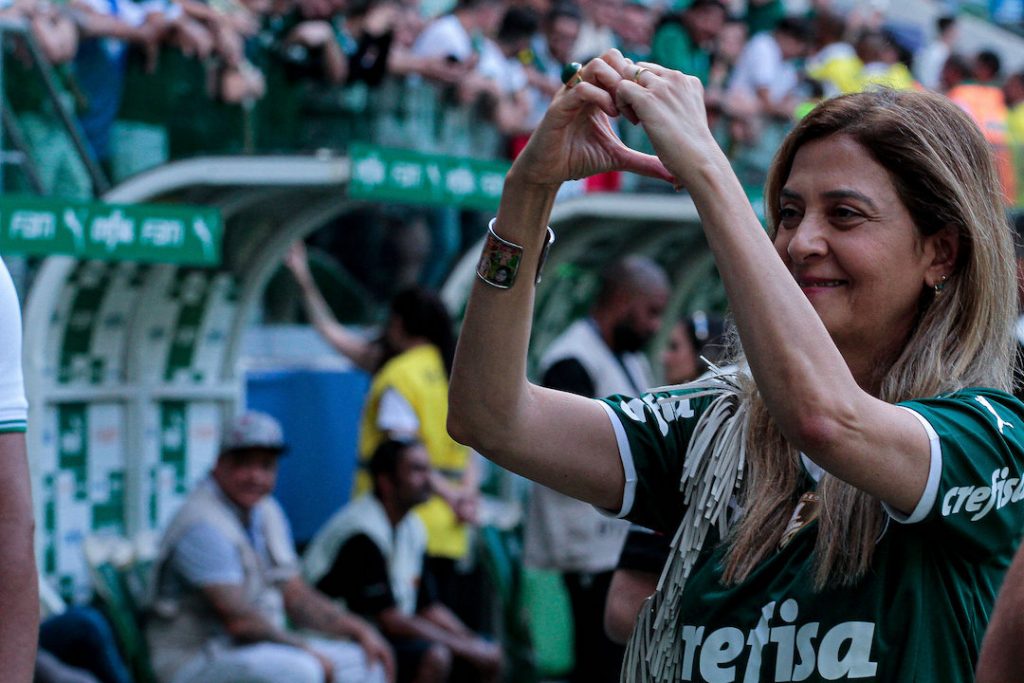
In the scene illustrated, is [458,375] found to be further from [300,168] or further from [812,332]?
[300,168]

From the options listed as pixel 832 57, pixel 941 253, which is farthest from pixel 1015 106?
pixel 941 253

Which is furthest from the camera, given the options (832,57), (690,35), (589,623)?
(832,57)

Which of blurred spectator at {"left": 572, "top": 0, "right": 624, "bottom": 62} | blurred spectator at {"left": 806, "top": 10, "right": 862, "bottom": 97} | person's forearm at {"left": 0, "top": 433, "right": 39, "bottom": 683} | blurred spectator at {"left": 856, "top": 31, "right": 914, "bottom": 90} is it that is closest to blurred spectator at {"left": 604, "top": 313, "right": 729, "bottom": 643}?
person's forearm at {"left": 0, "top": 433, "right": 39, "bottom": 683}

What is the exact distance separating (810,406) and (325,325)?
603cm

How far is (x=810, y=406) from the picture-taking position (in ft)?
6.62

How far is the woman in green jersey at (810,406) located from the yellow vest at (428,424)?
4.58 m

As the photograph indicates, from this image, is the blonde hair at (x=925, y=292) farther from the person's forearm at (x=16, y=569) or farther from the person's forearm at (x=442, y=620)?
the person's forearm at (x=442, y=620)

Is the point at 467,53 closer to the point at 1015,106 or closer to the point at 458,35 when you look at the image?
the point at 458,35

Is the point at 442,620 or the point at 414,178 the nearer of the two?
the point at 414,178

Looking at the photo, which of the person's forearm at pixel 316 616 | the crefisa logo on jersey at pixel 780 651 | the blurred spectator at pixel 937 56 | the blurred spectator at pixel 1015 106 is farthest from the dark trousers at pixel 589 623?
the blurred spectator at pixel 937 56

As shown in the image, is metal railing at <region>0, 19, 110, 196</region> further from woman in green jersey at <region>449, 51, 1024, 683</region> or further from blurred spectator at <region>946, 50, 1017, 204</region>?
blurred spectator at <region>946, 50, 1017, 204</region>

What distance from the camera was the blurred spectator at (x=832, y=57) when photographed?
1131 cm

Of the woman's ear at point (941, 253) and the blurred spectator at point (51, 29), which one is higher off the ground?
the blurred spectator at point (51, 29)

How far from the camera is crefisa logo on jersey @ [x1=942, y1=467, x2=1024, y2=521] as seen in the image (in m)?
2.12
